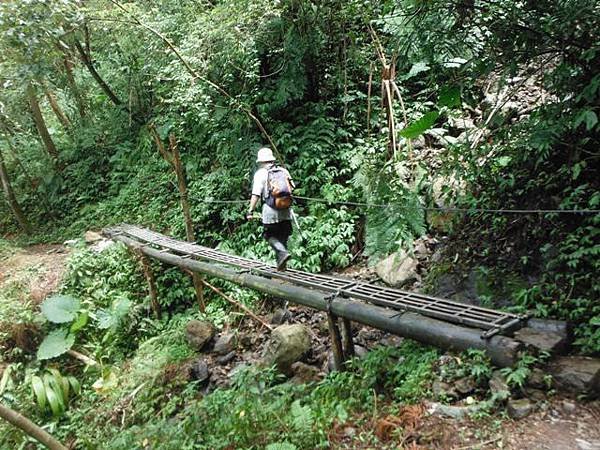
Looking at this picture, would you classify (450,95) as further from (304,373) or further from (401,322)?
(304,373)

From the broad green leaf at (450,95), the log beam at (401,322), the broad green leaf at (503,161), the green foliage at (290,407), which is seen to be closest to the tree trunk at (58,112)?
the log beam at (401,322)

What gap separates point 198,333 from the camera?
7.26 metres

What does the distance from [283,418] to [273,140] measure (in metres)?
Result: 6.69

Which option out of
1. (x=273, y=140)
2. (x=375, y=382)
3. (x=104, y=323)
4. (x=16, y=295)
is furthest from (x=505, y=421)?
(x=16, y=295)

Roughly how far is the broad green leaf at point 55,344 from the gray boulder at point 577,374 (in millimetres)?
7170

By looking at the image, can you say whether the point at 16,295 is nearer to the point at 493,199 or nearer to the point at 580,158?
the point at 493,199

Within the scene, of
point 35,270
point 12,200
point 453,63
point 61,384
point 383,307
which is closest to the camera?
point 383,307

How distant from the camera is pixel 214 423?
14.5ft

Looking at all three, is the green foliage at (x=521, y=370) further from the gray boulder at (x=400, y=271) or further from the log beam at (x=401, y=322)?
the gray boulder at (x=400, y=271)

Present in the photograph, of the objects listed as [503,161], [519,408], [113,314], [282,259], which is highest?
[503,161]

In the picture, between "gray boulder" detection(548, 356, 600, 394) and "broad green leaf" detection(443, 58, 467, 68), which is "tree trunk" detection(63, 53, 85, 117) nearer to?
"broad green leaf" detection(443, 58, 467, 68)

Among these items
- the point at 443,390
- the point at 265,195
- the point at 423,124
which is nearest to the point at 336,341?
the point at 443,390

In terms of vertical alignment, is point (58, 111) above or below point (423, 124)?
above

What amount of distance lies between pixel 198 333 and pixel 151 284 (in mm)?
1798
